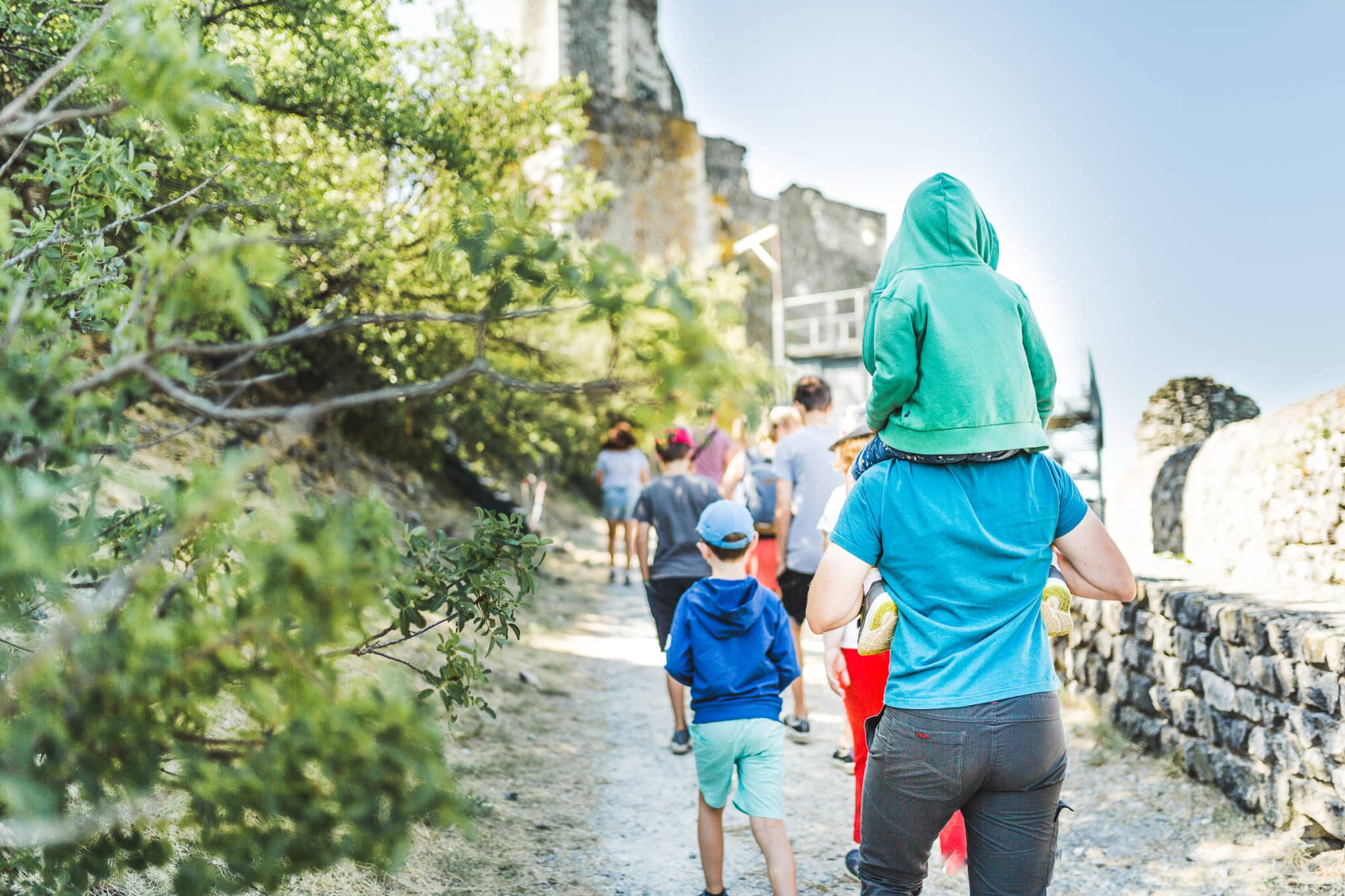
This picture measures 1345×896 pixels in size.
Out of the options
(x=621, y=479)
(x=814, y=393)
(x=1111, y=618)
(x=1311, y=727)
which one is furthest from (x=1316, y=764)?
(x=621, y=479)

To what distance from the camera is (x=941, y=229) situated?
211cm

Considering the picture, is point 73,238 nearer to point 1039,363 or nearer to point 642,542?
point 1039,363

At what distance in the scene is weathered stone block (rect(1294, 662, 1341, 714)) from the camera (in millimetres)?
3238

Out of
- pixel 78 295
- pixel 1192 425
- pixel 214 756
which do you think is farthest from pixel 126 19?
pixel 1192 425

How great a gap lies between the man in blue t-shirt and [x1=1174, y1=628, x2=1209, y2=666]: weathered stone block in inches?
97.0

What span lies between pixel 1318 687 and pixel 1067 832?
4.11 feet

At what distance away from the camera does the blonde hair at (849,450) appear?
3.98 meters

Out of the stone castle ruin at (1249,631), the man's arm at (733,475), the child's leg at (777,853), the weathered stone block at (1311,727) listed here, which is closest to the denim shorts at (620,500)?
the man's arm at (733,475)

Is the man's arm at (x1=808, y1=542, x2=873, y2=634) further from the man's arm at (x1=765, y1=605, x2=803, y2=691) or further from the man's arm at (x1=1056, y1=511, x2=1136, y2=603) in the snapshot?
the man's arm at (x1=765, y1=605, x2=803, y2=691)

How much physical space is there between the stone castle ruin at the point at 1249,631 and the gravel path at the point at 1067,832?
13 cm

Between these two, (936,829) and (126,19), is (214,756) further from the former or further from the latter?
(936,829)

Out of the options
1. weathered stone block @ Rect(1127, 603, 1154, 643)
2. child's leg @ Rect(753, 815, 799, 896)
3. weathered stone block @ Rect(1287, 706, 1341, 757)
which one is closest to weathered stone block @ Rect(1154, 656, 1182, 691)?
weathered stone block @ Rect(1127, 603, 1154, 643)

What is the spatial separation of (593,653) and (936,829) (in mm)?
5828

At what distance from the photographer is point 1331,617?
11.6 feet
